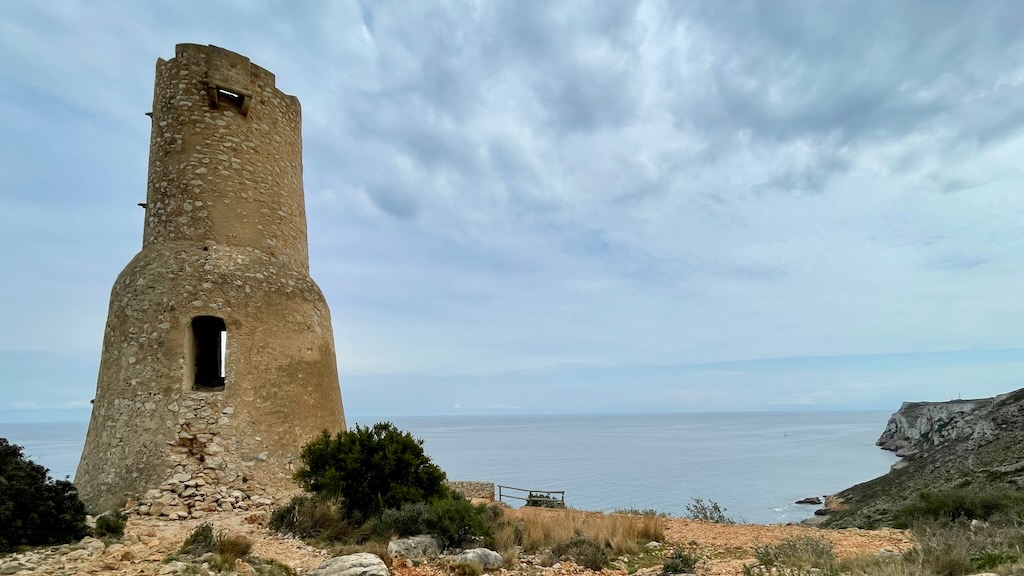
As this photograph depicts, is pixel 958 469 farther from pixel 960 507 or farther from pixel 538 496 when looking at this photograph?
pixel 538 496

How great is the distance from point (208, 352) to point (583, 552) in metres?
8.54

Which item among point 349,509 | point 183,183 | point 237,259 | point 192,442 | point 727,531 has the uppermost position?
point 183,183

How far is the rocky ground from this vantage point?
5.83m

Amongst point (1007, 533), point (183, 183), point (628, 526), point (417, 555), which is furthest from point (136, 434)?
point (1007, 533)

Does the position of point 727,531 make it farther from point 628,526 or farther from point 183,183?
point 183,183

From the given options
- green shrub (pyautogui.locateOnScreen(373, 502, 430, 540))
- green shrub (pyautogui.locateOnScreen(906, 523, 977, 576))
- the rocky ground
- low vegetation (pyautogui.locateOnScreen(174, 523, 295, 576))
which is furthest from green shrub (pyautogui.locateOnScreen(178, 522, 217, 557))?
green shrub (pyautogui.locateOnScreen(906, 523, 977, 576))

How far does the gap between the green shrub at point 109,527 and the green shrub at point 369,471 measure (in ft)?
7.65

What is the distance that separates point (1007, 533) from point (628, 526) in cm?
517

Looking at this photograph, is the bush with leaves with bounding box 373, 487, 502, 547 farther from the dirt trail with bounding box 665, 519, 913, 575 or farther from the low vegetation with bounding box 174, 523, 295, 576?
the dirt trail with bounding box 665, 519, 913, 575

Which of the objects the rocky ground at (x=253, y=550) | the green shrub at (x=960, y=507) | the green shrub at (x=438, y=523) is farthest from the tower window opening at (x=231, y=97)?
the green shrub at (x=960, y=507)

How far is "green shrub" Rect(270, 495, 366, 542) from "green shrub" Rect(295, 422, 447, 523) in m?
0.26

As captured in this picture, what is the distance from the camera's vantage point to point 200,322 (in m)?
10.9

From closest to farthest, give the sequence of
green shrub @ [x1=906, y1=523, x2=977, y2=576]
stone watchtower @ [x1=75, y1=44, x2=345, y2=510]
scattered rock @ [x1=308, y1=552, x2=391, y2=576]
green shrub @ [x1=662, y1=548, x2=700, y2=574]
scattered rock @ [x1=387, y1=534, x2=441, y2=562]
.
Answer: green shrub @ [x1=906, y1=523, x2=977, y2=576] < scattered rock @ [x1=308, y1=552, x2=391, y2=576] < green shrub @ [x1=662, y1=548, x2=700, y2=574] < scattered rock @ [x1=387, y1=534, x2=441, y2=562] < stone watchtower @ [x1=75, y1=44, x2=345, y2=510]

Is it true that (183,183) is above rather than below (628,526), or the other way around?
above
